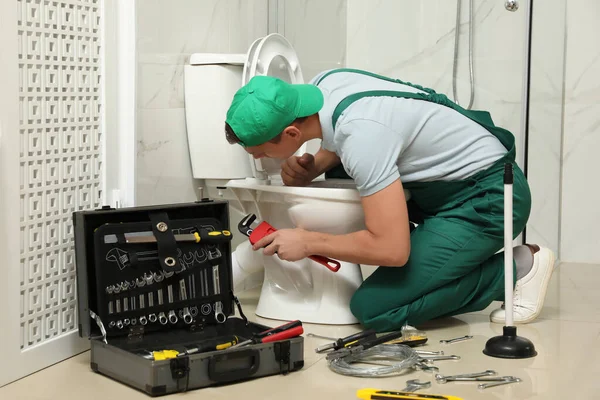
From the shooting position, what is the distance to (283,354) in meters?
1.85

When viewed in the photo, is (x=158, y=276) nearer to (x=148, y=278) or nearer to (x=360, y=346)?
(x=148, y=278)

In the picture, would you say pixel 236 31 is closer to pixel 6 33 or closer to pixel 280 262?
pixel 280 262

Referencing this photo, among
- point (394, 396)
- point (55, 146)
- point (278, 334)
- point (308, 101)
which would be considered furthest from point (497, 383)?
point (55, 146)

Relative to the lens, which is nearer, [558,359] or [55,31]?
[55,31]

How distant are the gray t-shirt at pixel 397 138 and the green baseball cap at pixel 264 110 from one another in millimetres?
93

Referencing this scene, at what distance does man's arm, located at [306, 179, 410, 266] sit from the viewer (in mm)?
2070

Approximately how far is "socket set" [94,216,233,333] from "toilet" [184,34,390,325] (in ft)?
0.95

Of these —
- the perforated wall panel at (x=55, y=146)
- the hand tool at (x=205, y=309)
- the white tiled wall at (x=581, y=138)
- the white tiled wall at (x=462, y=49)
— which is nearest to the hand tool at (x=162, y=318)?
the hand tool at (x=205, y=309)

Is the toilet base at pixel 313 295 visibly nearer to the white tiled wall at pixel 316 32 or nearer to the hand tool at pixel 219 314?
the hand tool at pixel 219 314

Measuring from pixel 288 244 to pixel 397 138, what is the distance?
37 centimetres

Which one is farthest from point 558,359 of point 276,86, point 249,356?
point 276,86

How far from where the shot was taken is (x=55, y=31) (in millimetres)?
1847

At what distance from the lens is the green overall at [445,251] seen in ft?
7.34

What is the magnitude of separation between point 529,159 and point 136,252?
5.07ft
